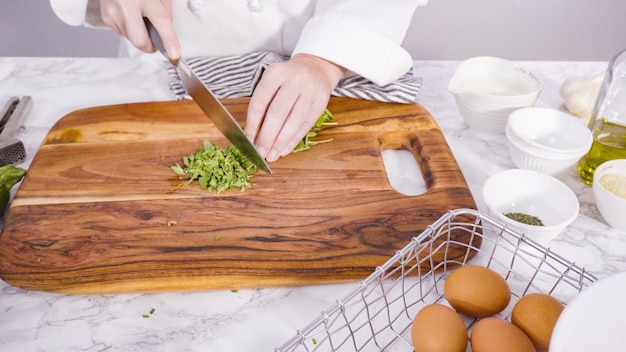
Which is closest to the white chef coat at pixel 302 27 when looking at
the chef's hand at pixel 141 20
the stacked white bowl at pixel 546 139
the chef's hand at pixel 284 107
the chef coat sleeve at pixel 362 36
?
the chef coat sleeve at pixel 362 36

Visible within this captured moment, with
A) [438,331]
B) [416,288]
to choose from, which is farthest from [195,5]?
[438,331]

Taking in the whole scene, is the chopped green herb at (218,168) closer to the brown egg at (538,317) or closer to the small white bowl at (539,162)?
the small white bowl at (539,162)

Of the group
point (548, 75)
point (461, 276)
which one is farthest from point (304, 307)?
point (548, 75)

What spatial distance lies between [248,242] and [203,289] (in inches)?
4.5

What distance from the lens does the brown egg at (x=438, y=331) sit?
68 centimetres

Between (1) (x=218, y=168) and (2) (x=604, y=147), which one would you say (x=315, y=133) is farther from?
(2) (x=604, y=147)

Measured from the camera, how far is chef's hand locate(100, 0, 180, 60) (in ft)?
3.51

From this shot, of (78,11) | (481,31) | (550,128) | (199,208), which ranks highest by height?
(78,11)

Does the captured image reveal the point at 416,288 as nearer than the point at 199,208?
Yes

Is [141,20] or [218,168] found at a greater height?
[141,20]

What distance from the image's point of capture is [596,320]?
0.56 meters

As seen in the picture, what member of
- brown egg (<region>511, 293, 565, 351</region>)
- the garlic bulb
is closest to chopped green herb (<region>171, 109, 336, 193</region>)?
brown egg (<region>511, 293, 565, 351</region>)

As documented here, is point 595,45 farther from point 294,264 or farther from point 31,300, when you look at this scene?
point 31,300

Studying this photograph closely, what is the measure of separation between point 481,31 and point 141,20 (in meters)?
2.07
